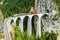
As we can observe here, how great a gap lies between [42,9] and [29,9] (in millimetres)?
1578

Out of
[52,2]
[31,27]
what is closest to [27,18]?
[31,27]

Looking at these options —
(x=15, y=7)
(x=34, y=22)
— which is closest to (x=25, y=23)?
(x=34, y=22)

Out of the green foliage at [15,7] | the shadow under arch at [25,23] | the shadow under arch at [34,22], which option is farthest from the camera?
the green foliage at [15,7]

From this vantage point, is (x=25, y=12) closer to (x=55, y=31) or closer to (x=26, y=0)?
(x=26, y=0)

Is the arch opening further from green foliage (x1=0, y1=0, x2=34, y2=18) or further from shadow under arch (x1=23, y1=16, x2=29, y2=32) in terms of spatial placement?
green foliage (x1=0, y1=0, x2=34, y2=18)

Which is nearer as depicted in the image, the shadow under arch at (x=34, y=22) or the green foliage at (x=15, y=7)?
the shadow under arch at (x=34, y=22)

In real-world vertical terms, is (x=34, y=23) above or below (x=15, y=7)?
below

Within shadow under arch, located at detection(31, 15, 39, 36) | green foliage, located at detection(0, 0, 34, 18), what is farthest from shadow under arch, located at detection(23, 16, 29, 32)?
green foliage, located at detection(0, 0, 34, 18)

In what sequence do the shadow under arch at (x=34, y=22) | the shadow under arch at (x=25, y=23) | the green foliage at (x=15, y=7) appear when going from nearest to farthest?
the shadow under arch at (x=25, y=23), the shadow under arch at (x=34, y=22), the green foliage at (x=15, y=7)

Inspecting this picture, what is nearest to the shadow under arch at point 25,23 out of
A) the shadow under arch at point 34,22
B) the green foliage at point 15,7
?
the shadow under arch at point 34,22

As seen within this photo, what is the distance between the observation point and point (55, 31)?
26406mm

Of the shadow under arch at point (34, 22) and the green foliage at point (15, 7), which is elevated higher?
the green foliage at point (15, 7)

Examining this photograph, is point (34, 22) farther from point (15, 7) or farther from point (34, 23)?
point (15, 7)

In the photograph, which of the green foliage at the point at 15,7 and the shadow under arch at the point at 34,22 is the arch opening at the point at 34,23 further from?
the green foliage at the point at 15,7
